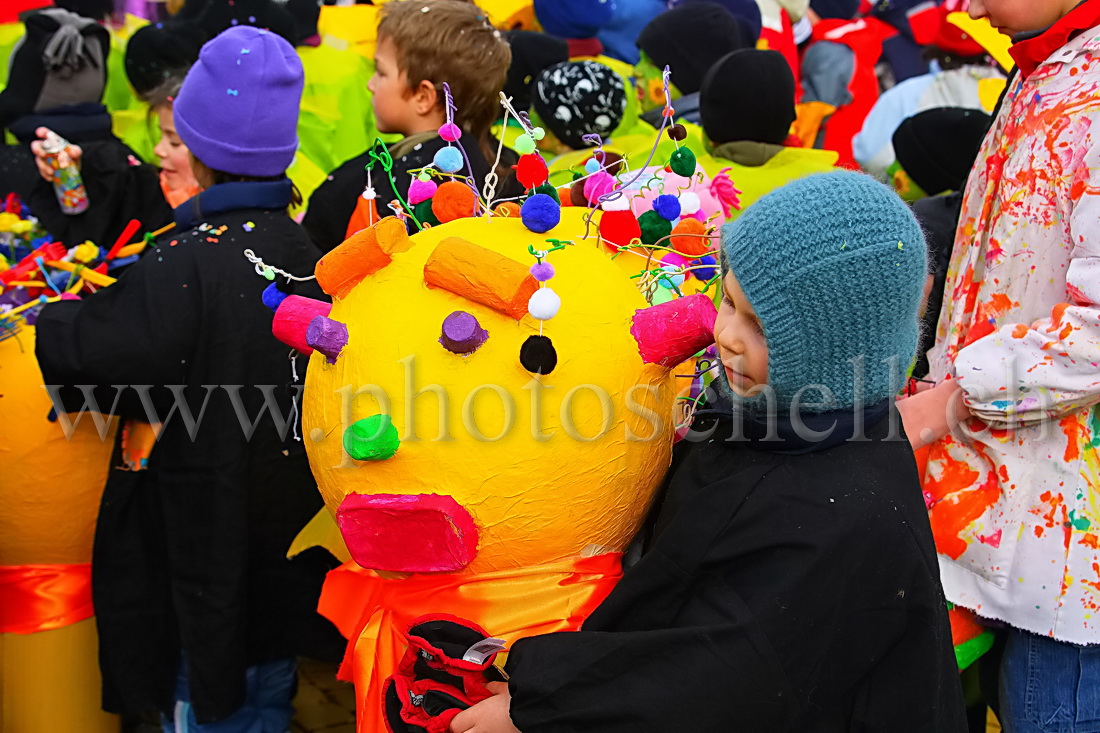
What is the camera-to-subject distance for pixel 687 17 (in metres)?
4.02

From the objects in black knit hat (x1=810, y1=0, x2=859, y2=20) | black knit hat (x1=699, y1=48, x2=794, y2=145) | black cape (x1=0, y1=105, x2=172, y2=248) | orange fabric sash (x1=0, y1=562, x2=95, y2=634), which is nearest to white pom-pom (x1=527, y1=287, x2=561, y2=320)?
orange fabric sash (x1=0, y1=562, x2=95, y2=634)

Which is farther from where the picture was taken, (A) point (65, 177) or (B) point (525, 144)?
(A) point (65, 177)

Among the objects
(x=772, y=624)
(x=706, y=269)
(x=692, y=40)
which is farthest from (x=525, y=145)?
(x=692, y=40)

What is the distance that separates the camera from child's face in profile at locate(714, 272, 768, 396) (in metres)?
1.30

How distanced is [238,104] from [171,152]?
1.68 feet

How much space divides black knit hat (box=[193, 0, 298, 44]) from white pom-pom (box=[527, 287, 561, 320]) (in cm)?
333

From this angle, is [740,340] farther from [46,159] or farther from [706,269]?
[46,159]

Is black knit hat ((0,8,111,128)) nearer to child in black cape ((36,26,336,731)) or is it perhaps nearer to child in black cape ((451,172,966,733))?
child in black cape ((36,26,336,731))

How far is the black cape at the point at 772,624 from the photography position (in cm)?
123

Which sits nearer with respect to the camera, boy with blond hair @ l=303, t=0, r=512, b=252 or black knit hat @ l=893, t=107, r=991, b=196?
boy with blond hair @ l=303, t=0, r=512, b=252

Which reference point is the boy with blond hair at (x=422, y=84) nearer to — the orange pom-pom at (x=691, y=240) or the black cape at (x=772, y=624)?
the orange pom-pom at (x=691, y=240)

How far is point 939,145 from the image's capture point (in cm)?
307

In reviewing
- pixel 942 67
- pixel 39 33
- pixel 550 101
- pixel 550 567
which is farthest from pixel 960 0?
pixel 550 567

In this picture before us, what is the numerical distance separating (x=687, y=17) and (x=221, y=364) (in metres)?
2.70
